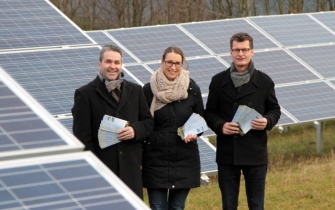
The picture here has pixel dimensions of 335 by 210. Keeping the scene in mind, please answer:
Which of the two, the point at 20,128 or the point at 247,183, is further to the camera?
the point at 247,183

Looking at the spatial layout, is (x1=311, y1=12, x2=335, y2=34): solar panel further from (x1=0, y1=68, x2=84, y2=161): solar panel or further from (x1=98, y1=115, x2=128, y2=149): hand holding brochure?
(x1=0, y1=68, x2=84, y2=161): solar panel

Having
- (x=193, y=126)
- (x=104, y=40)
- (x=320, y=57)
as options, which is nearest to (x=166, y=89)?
(x=193, y=126)

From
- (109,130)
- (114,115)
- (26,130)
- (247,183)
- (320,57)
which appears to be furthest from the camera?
(320,57)

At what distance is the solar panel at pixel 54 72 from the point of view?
1155 centimetres

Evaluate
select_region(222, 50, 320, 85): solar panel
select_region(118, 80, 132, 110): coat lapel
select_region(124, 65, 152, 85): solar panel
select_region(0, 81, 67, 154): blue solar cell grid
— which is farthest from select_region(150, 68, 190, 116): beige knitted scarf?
select_region(222, 50, 320, 85): solar panel

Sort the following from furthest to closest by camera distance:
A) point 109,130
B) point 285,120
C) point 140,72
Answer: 1. point 140,72
2. point 285,120
3. point 109,130

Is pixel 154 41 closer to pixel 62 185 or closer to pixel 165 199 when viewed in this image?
pixel 165 199

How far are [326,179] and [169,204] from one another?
13.8ft

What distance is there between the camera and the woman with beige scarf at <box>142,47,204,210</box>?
796cm

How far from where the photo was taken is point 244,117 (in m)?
8.20

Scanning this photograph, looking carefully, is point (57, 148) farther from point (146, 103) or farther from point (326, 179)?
point (326, 179)

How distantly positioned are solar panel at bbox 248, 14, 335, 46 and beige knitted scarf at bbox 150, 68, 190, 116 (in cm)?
886

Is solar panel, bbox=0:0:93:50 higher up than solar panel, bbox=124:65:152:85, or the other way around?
solar panel, bbox=0:0:93:50

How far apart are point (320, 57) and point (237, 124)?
848 centimetres
